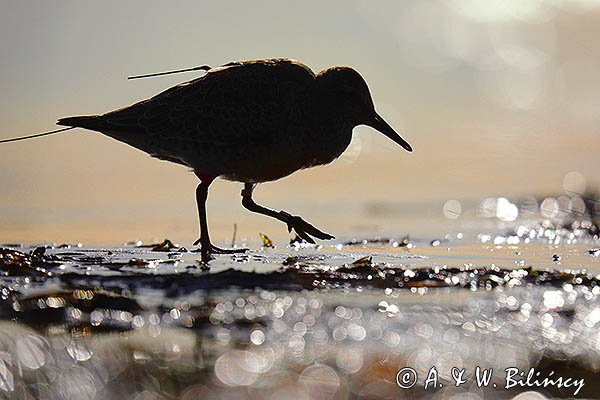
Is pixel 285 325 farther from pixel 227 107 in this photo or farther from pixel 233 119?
pixel 227 107

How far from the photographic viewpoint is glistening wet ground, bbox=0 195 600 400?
8.71 ft

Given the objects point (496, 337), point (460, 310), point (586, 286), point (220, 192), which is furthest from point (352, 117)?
point (220, 192)

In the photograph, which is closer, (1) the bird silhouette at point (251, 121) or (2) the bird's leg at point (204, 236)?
(2) the bird's leg at point (204, 236)

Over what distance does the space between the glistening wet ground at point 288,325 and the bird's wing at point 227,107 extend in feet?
4.02

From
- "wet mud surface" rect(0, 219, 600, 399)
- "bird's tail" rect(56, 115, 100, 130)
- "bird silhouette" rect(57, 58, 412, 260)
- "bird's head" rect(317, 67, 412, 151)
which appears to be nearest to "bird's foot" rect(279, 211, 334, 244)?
"bird silhouette" rect(57, 58, 412, 260)

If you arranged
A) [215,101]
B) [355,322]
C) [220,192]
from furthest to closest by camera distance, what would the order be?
1. [220,192]
2. [215,101]
3. [355,322]

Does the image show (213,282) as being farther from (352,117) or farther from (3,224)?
(3,224)

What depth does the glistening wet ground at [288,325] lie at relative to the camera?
2654mm

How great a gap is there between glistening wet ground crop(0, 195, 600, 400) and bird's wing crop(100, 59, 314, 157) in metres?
1.23

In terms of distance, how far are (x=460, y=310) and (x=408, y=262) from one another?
2146 millimetres

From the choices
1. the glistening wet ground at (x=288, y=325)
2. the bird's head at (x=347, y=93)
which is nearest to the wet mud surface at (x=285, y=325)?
the glistening wet ground at (x=288, y=325)

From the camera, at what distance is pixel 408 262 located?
20.6 ft

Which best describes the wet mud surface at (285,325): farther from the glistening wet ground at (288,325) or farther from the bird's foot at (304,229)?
the bird's foot at (304,229)

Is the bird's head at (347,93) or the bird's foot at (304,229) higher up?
the bird's head at (347,93)
